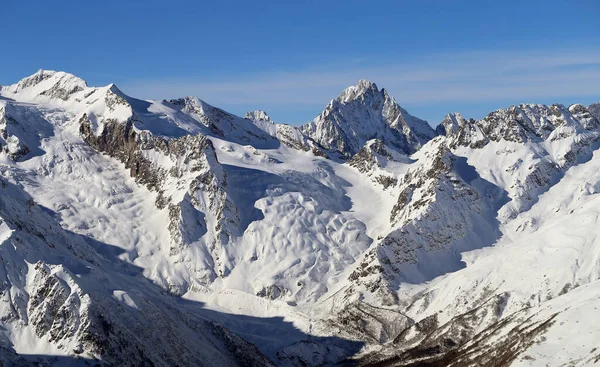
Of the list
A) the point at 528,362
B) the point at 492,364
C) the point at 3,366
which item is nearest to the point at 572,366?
the point at 528,362

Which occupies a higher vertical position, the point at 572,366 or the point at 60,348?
the point at 60,348

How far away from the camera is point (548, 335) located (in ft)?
628

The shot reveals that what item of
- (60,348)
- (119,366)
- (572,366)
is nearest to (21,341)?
(60,348)

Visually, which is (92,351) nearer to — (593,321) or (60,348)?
(60,348)

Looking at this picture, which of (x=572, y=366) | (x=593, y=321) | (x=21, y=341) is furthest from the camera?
(x=21, y=341)

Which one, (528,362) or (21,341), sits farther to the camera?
(21,341)

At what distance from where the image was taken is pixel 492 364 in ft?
636

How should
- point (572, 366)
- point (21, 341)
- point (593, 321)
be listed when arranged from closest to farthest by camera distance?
point (572, 366), point (593, 321), point (21, 341)

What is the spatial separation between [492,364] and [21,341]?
104 meters

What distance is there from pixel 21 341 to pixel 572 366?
11734 cm

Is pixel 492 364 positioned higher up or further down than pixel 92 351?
further down

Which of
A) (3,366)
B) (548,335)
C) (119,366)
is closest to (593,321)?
(548,335)

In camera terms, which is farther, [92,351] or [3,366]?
[92,351]

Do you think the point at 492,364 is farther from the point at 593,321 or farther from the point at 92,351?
the point at 92,351
